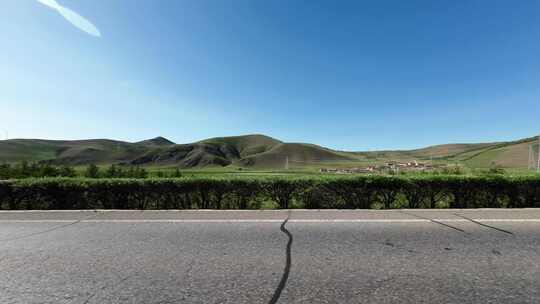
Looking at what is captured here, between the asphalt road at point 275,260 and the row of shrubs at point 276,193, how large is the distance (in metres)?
1.41

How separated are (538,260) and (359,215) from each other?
9.18 ft

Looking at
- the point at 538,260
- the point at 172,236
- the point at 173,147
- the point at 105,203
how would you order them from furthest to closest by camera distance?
the point at 173,147
the point at 105,203
the point at 172,236
the point at 538,260

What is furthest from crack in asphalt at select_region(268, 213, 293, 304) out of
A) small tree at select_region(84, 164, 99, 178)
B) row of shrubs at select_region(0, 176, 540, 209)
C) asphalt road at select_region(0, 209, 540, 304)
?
small tree at select_region(84, 164, 99, 178)

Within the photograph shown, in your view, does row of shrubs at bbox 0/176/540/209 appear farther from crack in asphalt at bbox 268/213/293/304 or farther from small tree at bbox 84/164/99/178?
crack in asphalt at bbox 268/213/293/304

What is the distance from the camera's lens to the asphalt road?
8.16 feet

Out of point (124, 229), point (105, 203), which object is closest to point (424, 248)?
point (124, 229)

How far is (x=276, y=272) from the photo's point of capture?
2.93 metres

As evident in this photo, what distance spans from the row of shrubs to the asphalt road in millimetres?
1406

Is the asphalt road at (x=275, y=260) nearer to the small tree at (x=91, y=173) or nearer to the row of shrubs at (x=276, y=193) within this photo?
the row of shrubs at (x=276, y=193)

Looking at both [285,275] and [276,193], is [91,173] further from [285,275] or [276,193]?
[285,275]

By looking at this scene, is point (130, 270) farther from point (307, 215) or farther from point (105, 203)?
point (105, 203)

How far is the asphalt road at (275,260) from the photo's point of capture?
249cm

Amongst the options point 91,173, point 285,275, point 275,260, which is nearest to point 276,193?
point 275,260

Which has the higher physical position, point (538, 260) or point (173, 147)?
point (173, 147)
